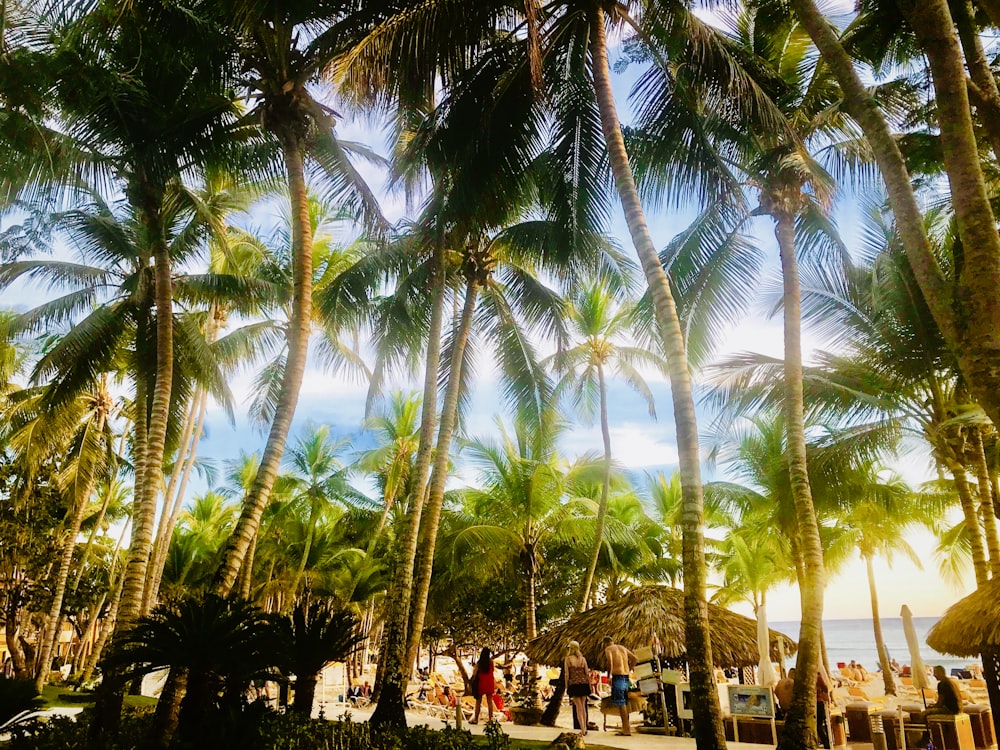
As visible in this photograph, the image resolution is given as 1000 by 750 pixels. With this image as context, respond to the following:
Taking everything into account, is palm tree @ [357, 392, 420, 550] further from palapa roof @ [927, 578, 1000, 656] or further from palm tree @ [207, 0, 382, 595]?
palapa roof @ [927, 578, 1000, 656]

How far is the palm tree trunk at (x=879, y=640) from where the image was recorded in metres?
20.4

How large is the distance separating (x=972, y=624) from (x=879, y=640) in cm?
1646

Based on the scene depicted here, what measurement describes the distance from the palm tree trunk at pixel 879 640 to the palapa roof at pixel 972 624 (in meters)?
14.2

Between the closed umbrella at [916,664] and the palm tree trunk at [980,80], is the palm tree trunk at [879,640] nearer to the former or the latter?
the closed umbrella at [916,664]

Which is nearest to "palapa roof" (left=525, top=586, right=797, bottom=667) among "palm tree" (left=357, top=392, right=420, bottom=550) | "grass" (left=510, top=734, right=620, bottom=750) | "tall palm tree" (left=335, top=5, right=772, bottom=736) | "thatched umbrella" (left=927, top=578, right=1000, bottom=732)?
"grass" (left=510, top=734, right=620, bottom=750)

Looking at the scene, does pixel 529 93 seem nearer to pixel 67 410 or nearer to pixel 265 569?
pixel 67 410

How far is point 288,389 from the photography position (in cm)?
945

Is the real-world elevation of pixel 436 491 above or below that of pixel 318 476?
below

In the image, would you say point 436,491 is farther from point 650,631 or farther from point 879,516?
point 879,516

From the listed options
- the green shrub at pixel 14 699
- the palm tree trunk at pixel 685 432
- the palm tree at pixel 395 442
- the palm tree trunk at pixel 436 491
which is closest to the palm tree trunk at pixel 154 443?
the green shrub at pixel 14 699

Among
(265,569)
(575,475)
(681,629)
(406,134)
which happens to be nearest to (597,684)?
(575,475)

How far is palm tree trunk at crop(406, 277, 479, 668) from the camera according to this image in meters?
11.6

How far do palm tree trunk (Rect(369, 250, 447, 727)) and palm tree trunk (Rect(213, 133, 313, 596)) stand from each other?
8.04ft

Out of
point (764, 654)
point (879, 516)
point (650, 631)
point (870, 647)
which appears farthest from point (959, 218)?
→ point (870, 647)
